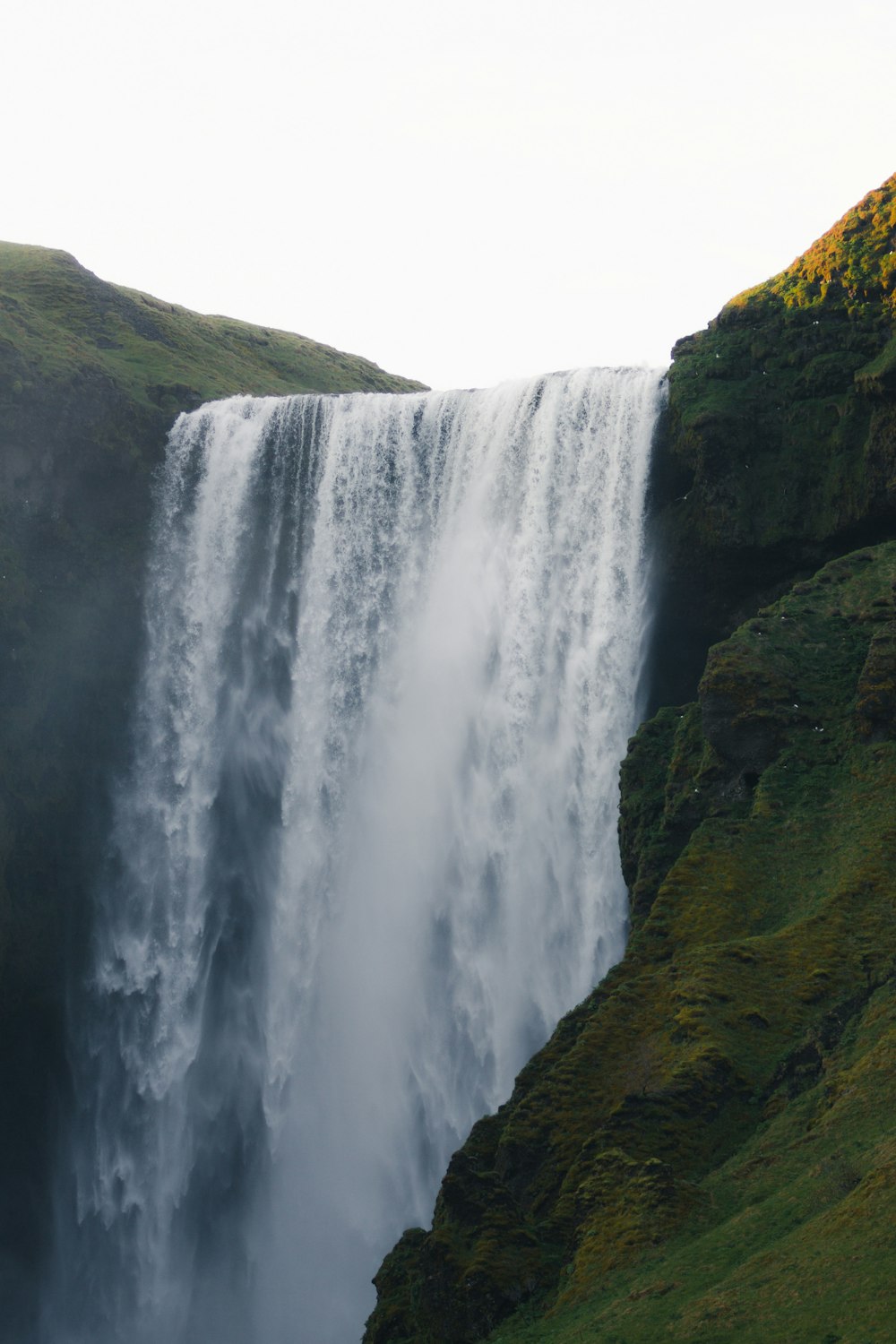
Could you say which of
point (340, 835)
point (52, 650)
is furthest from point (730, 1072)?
point (52, 650)

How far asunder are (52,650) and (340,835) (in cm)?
1051

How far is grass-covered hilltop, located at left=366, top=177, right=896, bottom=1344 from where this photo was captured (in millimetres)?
14453

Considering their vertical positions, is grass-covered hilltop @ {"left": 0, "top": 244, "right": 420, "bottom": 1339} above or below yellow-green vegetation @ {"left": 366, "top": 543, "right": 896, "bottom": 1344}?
above

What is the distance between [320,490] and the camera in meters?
41.2

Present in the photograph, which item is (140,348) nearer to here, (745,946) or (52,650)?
(52,650)

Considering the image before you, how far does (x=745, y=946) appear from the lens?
71.9ft

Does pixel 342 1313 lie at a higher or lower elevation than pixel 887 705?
lower

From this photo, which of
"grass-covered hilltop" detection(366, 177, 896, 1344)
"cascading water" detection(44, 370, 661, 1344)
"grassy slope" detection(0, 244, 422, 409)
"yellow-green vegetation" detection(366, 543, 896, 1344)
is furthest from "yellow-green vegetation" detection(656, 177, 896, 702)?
"grassy slope" detection(0, 244, 422, 409)

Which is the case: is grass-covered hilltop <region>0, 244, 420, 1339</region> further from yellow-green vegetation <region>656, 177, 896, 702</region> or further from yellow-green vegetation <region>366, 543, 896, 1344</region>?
yellow-green vegetation <region>366, 543, 896, 1344</region>

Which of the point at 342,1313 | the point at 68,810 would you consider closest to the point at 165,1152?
the point at 342,1313

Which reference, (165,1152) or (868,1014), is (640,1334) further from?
(165,1152)

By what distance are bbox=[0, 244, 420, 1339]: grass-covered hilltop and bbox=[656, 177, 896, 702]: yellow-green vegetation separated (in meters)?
16.9

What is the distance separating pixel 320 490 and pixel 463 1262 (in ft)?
89.2

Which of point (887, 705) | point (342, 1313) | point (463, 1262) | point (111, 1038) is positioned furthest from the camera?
point (111, 1038)
